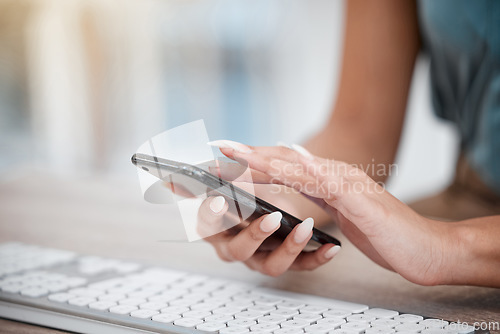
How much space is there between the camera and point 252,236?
1.50 feet

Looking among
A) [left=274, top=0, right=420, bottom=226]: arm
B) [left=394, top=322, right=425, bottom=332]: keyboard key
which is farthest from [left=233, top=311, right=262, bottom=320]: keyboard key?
[left=274, top=0, right=420, bottom=226]: arm

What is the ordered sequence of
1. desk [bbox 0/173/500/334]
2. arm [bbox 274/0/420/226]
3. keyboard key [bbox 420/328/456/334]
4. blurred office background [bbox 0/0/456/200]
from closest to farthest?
keyboard key [bbox 420/328/456/334]
desk [bbox 0/173/500/334]
arm [bbox 274/0/420/226]
blurred office background [bbox 0/0/456/200]

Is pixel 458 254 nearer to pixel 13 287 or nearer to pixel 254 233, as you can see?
pixel 254 233

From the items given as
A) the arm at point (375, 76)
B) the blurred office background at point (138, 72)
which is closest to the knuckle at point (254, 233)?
the arm at point (375, 76)

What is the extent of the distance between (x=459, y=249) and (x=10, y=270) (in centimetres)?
41

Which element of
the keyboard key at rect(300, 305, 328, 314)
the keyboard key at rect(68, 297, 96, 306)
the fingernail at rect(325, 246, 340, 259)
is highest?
the fingernail at rect(325, 246, 340, 259)

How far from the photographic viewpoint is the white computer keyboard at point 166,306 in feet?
1.29

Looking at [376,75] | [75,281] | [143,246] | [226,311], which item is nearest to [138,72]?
[376,75]

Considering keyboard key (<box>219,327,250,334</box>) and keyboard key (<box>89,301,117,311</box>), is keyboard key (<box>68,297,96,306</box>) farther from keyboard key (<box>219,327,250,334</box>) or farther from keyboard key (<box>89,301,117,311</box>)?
keyboard key (<box>219,327,250,334</box>)

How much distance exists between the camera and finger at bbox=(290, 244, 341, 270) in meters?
0.48

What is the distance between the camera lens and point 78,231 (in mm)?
742

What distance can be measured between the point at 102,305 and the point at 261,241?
5.3 inches

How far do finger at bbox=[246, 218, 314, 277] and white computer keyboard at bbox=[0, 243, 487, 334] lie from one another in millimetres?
22

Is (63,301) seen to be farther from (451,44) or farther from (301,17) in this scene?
(301,17)
